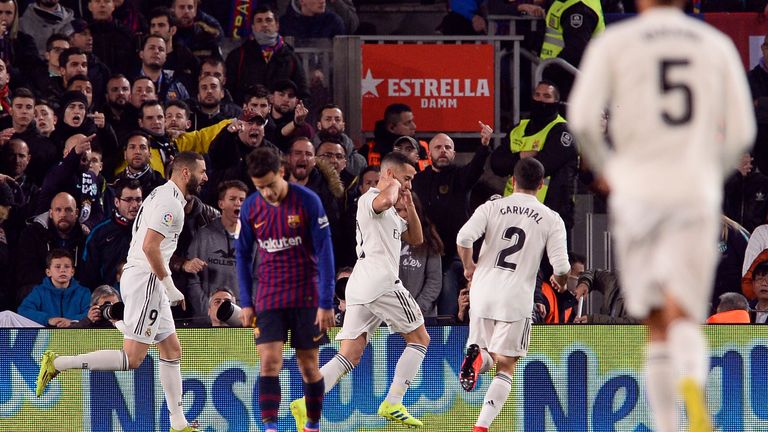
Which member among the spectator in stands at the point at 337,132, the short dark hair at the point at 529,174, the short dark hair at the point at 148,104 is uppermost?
the short dark hair at the point at 148,104

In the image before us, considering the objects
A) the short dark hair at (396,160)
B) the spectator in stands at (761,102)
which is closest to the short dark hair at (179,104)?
the short dark hair at (396,160)

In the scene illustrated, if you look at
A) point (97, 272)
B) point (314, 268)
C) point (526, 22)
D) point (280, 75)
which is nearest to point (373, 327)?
point (314, 268)

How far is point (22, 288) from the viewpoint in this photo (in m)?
12.4

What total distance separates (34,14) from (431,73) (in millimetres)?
4443

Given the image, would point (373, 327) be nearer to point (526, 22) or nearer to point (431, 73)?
point (431, 73)

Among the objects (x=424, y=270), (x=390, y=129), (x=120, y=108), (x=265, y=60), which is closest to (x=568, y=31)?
(x=390, y=129)

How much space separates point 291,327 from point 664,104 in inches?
161

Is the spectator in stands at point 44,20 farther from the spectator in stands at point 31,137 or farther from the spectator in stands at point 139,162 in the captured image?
the spectator in stands at point 139,162

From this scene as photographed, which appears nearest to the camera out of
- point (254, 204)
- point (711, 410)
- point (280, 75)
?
point (254, 204)

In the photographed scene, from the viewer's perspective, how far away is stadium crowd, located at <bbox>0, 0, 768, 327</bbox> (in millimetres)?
12375

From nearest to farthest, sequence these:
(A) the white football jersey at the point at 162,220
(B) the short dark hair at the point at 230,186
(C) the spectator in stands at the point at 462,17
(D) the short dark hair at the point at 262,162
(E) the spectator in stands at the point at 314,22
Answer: (D) the short dark hair at the point at 262,162
(A) the white football jersey at the point at 162,220
(B) the short dark hair at the point at 230,186
(E) the spectator in stands at the point at 314,22
(C) the spectator in stands at the point at 462,17

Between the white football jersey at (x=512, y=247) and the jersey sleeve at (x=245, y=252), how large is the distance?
1732mm

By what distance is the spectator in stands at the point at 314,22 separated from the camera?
15789mm

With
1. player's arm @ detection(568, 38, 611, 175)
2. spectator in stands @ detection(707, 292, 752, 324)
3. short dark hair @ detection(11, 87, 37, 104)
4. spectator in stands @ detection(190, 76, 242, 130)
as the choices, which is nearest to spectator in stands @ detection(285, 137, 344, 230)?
spectator in stands @ detection(190, 76, 242, 130)
